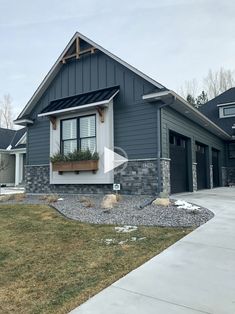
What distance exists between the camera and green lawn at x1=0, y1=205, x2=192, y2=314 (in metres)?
2.87

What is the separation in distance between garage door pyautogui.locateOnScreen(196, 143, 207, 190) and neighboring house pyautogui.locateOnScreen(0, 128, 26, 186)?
12.9m

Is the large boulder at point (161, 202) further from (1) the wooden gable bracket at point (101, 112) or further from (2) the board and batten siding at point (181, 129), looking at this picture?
(1) the wooden gable bracket at point (101, 112)

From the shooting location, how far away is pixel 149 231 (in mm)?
5238

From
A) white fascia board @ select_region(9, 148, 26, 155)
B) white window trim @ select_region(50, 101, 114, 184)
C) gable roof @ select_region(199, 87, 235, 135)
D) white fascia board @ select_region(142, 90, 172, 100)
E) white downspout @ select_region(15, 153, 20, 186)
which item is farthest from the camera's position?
white downspout @ select_region(15, 153, 20, 186)

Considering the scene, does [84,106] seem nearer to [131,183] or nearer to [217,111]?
[131,183]

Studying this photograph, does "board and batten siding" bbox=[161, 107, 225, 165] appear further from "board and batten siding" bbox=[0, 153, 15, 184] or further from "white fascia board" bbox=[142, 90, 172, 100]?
"board and batten siding" bbox=[0, 153, 15, 184]

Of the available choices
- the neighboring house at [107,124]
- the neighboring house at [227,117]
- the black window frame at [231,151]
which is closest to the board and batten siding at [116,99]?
the neighboring house at [107,124]

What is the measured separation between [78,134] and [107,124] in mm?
1440

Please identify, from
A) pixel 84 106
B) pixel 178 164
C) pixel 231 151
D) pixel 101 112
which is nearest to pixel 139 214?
pixel 101 112

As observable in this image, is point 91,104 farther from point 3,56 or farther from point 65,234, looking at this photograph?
point 3,56

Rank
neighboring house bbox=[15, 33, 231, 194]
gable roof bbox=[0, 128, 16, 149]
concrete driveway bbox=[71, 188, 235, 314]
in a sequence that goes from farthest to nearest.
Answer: gable roof bbox=[0, 128, 16, 149], neighboring house bbox=[15, 33, 231, 194], concrete driveway bbox=[71, 188, 235, 314]

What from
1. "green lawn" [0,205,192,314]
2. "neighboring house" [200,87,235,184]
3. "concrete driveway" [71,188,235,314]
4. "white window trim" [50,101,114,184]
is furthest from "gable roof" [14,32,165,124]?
"neighboring house" [200,87,235,184]

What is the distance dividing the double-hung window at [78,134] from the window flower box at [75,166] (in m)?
0.56

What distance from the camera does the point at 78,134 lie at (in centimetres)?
1112
